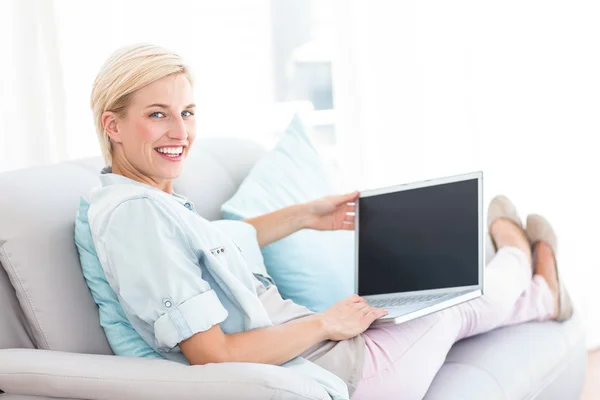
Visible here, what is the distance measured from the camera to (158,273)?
4.20 ft

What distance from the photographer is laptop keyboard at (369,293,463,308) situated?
1634 millimetres

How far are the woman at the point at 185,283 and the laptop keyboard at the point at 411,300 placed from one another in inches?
2.1

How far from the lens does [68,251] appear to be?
144 cm

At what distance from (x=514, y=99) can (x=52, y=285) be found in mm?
2083

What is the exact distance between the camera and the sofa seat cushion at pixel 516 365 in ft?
5.43

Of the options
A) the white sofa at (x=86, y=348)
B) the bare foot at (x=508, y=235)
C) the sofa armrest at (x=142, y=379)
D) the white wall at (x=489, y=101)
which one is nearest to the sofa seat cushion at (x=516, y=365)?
the white sofa at (x=86, y=348)

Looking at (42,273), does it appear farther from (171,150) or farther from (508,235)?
(508,235)

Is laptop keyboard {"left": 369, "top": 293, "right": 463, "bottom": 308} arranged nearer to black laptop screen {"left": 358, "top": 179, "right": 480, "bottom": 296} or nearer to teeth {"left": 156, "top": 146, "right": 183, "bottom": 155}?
black laptop screen {"left": 358, "top": 179, "right": 480, "bottom": 296}

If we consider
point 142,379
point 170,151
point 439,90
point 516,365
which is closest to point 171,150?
point 170,151

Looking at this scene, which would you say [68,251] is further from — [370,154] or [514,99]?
[514,99]

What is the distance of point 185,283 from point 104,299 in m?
0.22

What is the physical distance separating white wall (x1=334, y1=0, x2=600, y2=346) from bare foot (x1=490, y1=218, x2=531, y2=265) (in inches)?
32.3

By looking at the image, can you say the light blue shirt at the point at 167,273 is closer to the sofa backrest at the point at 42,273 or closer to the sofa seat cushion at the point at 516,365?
the sofa backrest at the point at 42,273

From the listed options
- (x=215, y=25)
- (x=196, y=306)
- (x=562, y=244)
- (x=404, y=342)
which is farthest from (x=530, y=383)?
(x=215, y=25)
